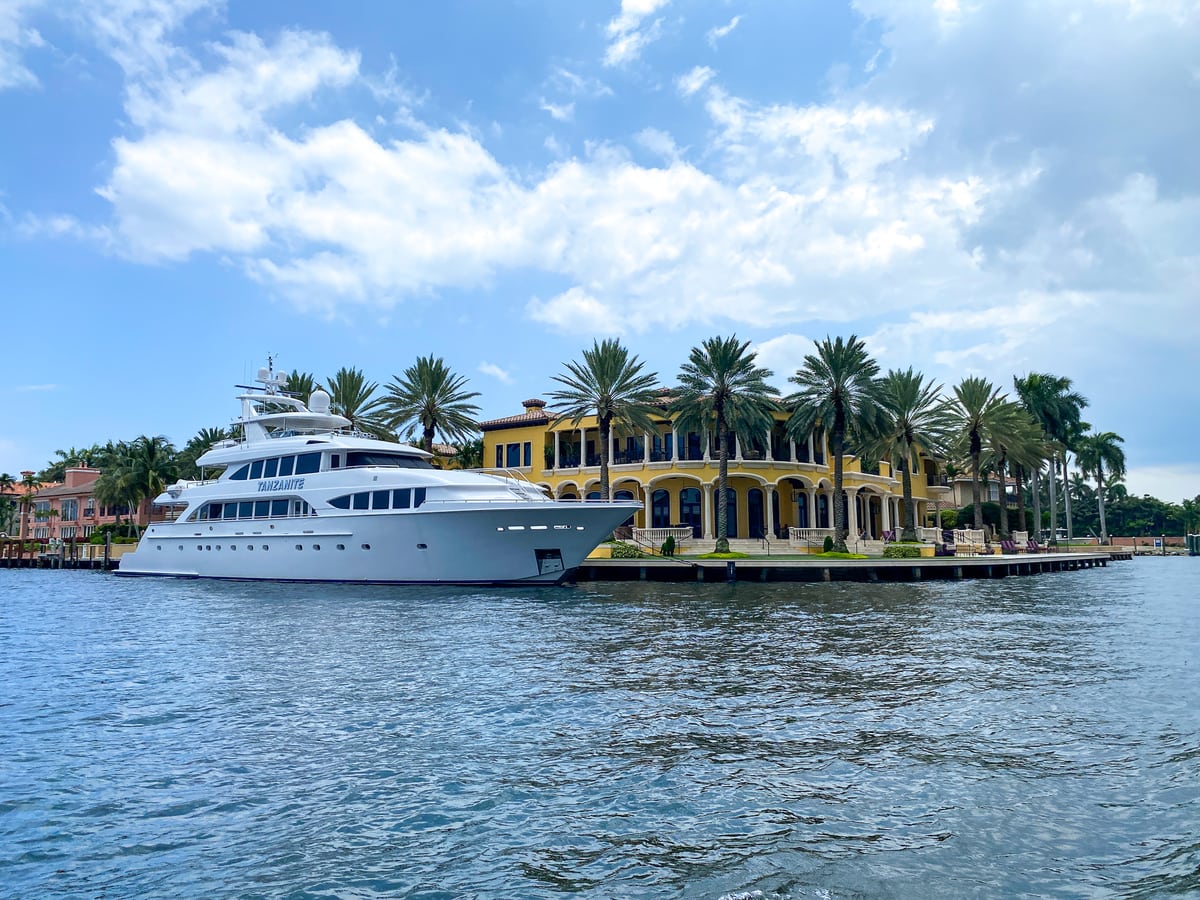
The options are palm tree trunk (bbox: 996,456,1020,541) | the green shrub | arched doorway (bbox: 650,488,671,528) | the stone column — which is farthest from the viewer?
palm tree trunk (bbox: 996,456,1020,541)

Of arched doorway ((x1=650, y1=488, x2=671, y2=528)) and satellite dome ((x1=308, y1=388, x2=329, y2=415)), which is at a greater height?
satellite dome ((x1=308, y1=388, x2=329, y2=415))

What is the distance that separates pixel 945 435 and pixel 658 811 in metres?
48.5

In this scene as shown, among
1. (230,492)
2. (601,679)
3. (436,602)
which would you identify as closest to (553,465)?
(230,492)

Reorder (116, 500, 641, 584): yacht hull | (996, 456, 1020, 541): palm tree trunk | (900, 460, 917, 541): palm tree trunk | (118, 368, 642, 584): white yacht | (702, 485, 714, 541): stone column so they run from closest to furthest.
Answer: (116, 500, 641, 584): yacht hull
(118, 368, 642, 584): white yacht
(900, 460, 917, 541): palm tree trunk
(702, 485, 714, 541): stone column
(996, 456, 1020, 541): palm tree trunk

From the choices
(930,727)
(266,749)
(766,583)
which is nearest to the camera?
(266,749)

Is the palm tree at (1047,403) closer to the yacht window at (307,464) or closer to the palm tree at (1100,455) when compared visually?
the palm tree at (1100,455)

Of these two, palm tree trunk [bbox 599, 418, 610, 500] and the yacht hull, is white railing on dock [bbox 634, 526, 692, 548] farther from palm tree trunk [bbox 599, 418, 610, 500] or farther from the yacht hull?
the yacht hull

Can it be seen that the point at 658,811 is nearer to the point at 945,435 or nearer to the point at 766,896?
the point at 766,896

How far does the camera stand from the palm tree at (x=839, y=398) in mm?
43312

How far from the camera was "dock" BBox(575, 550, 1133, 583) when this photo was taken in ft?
111

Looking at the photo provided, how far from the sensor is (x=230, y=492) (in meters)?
34.5

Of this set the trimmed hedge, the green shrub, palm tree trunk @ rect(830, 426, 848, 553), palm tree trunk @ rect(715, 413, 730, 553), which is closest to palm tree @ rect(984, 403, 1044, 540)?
palm tree trunk @ rect(830, 426, 848, 553)

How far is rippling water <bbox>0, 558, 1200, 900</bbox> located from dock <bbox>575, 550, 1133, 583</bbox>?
17.0 m

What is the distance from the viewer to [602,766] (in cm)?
790
